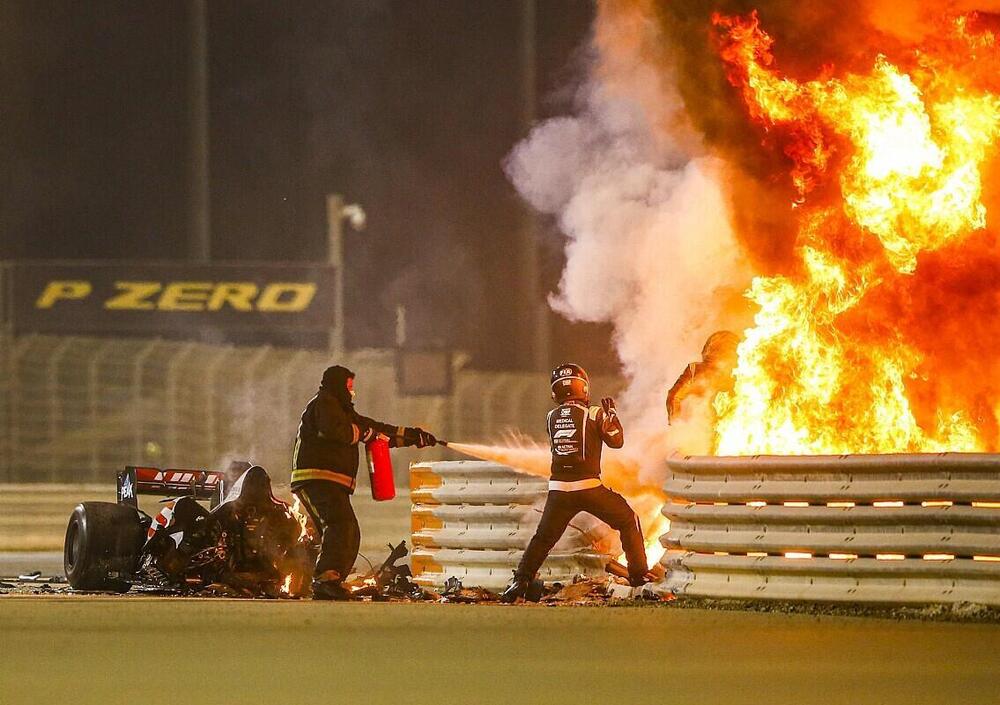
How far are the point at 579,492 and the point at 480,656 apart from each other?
12.5 ft

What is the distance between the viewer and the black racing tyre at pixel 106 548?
1534 cm

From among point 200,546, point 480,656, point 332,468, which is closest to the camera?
point 480,656

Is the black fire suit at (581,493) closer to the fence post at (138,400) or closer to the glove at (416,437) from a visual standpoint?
the glove at (416,437)

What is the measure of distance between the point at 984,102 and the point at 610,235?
480cm

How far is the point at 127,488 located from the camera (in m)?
16.2

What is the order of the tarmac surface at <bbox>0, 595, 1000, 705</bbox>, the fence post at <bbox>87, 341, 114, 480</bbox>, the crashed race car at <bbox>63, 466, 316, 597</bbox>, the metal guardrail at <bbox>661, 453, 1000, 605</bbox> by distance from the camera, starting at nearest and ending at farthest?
the tarmac surface at <bbox>0, 595, 1000, 705</bbox>, the metal guardrail at <bbox>661, 453, 1000, 605</bbox>, the crashed race car at <bbox>63, 466, 316, 597</bbox>, the fence post at <bbox>87, 341, 114, 480</bbox>

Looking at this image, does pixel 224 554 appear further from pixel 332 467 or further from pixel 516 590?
pixel 516 590

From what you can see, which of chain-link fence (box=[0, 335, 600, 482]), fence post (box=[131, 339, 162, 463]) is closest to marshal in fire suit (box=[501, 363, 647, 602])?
chain-link fence (box=[0, 335, 600, 482])

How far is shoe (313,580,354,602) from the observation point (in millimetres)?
14250

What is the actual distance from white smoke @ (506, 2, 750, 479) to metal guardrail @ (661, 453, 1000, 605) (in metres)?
5.40

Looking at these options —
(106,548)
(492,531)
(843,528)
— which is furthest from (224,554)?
(843,528)

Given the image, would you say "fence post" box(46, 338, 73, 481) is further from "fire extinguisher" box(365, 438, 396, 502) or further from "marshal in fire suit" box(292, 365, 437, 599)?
"fire extinguisher" box(365, 438, 396, 502)

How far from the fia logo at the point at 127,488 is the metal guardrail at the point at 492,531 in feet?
8.37

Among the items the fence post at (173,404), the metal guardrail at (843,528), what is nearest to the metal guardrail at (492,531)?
the metal guardrail at (843,528)
